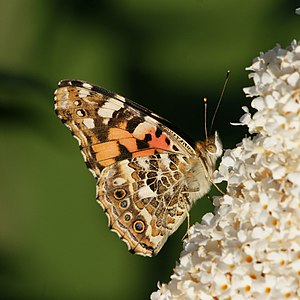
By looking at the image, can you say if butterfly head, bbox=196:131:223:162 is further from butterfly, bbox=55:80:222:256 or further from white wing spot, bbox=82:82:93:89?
white wing spot, bbox=82:82:93:89

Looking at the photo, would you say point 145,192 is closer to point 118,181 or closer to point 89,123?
point 118,181

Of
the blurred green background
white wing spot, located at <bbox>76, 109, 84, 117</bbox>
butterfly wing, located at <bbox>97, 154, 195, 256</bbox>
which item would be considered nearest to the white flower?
butterfly wing, located at <bbox>97, 154, 195, 256</bbox>

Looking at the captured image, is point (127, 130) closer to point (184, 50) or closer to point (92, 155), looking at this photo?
point (92, 155)

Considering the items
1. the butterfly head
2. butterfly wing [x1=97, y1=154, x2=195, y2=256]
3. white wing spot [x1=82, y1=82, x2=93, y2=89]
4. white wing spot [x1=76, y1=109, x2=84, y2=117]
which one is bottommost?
butterfly wing [x1=97, y1=154, x2=195, y2=256]

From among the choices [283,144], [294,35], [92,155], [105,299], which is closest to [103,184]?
[92,155]

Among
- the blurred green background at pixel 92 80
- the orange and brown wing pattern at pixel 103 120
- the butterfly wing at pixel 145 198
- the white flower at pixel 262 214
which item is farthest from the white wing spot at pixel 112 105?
the blurred green background at pixel 92 80

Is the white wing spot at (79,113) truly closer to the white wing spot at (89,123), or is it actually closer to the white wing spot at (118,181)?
the white wing spot at (89,123)
